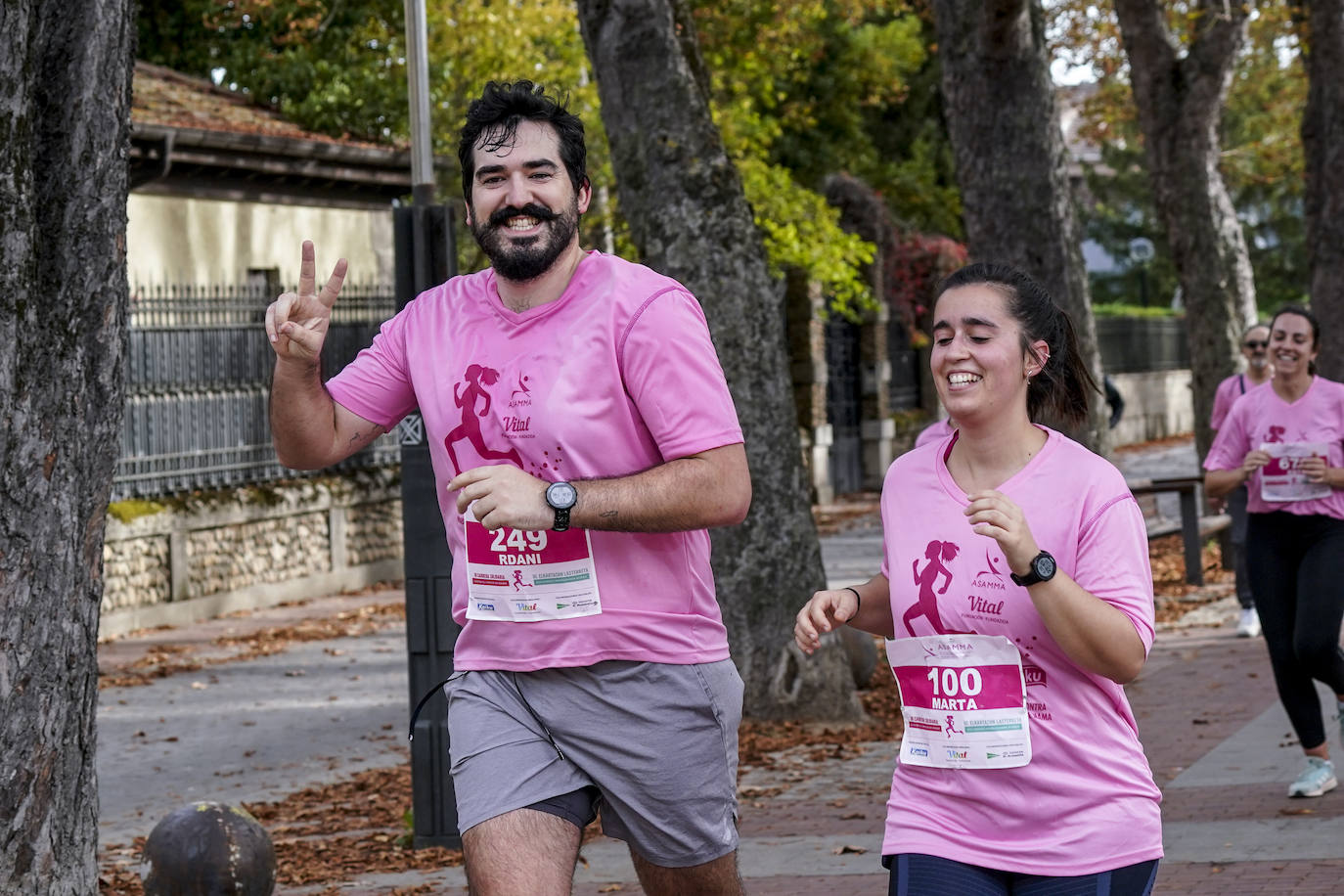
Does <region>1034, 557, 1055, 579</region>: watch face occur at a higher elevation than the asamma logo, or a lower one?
higher

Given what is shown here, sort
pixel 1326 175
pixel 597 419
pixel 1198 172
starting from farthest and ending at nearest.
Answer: pixel 1198 172, pixel 1326 175, pixel 597 419

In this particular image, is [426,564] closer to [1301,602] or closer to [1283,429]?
[1301,602]

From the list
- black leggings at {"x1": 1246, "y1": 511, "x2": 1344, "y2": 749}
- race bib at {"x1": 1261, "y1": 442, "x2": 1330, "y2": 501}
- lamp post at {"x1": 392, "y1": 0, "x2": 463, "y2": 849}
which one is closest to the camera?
lamp post at {"x1": 392, "y1": 0, "x2": 463, "y2": 849}

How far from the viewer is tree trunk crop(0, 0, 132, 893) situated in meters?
4.73

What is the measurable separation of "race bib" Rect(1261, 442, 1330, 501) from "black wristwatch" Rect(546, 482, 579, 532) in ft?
16.6

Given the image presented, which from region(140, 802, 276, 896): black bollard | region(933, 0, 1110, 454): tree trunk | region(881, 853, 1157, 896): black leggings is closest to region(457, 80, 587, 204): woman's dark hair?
region(881, 853, 1157, 896): black leggings

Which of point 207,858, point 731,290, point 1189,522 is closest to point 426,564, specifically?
point 207,858

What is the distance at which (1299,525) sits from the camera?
8.21 meters

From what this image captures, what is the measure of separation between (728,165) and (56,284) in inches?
239

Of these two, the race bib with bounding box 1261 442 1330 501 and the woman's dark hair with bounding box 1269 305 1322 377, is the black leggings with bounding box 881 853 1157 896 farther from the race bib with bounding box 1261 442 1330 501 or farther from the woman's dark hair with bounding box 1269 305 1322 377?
the woman's dark hair with bounding box 1269 305 1322 377

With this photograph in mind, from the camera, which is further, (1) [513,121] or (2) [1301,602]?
(2) [1301,602]

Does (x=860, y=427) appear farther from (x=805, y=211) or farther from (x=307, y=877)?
(x=307, y=877)

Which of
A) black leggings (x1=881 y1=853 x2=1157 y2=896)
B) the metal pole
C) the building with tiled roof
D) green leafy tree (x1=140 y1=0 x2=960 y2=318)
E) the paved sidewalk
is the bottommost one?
the paved sidewalk

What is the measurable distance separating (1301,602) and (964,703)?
476 cm
